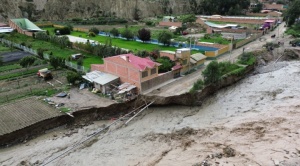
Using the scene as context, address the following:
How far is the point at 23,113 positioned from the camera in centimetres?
2178

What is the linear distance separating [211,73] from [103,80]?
10486 mm

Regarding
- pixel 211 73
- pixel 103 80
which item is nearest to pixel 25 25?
pixel 103 80

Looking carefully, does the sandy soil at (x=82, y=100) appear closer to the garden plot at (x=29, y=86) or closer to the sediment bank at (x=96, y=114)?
the sediment bank at (x=96, y=114)

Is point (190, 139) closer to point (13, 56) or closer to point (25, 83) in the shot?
point (25, 83)

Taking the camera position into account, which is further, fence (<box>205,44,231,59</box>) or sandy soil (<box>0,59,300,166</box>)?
fence (<box>205,44,231,59</box>)

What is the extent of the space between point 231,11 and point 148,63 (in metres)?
65.1

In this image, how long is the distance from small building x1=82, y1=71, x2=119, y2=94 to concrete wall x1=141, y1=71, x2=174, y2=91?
9.48 feet

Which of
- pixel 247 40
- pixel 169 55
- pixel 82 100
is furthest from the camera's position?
pixel 247 40

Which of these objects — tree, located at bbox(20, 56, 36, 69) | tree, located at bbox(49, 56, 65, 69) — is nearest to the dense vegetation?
tree, located at bbox(49, 56, 65, 69)

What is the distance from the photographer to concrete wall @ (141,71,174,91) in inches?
998

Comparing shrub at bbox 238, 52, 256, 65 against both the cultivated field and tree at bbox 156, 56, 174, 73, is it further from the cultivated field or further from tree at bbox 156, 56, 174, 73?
the cultivated field

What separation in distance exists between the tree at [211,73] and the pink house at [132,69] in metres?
4.93

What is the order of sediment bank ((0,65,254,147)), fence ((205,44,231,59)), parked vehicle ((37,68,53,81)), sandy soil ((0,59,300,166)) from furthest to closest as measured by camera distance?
fence ((205,44,231,59)) → parked vehicle ((37,68,53,81)) → sediment bank ((0,65,254,147)) → sandy soil ((0,59,300,166))

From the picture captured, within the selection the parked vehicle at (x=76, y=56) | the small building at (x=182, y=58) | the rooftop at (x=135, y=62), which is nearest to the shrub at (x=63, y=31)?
the parked vehicle at (x=76, y=56)
